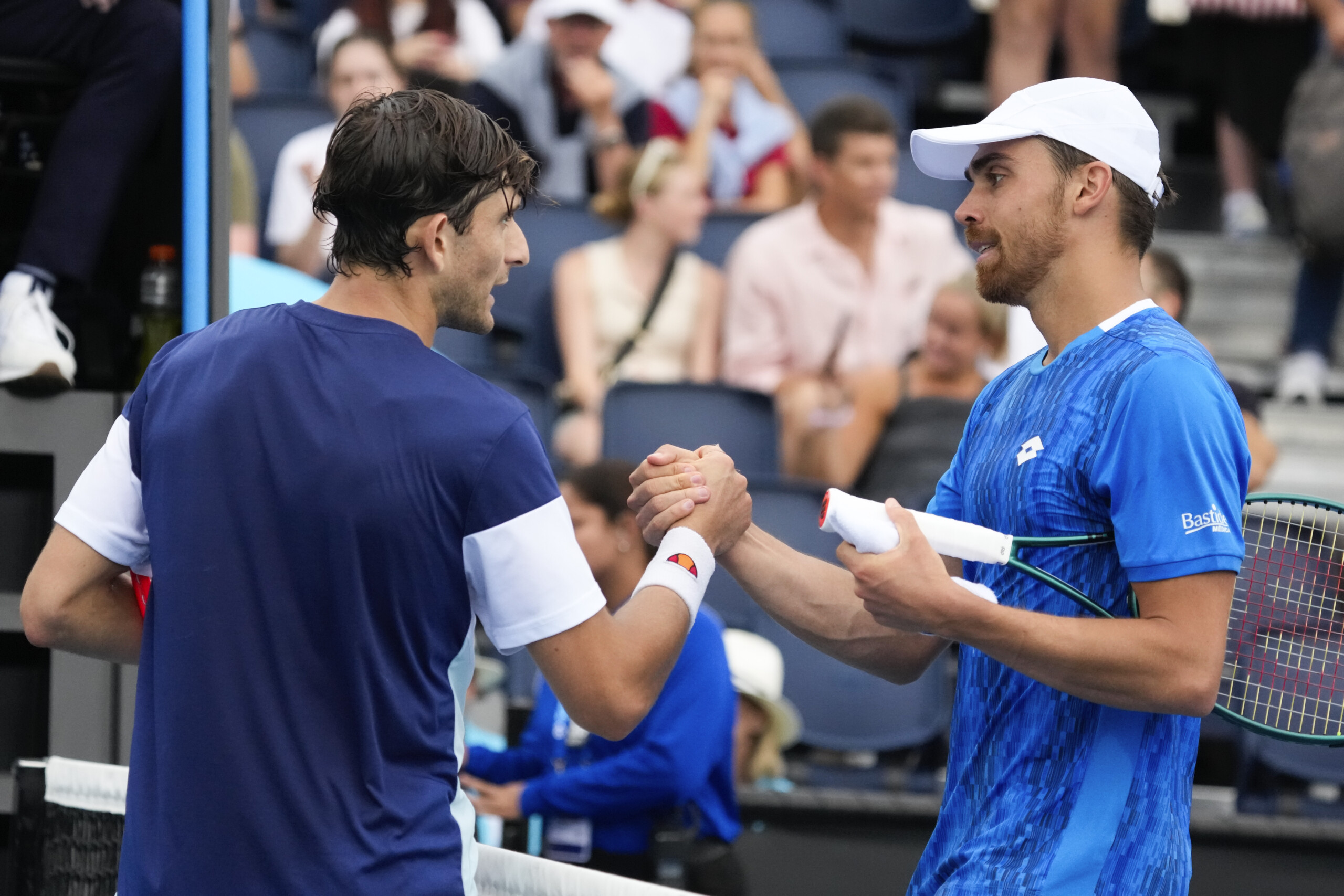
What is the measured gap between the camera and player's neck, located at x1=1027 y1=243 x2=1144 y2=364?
200 cm

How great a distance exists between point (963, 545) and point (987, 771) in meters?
0.32

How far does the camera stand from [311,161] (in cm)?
596

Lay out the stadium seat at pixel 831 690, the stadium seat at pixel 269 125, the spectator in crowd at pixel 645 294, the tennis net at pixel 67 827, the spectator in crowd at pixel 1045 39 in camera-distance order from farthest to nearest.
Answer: the spectator in crowd at pixel 1045 39 < the stadium seat at pixel 269 125 < the spectator in crowd at pixel 645 294 < the stadium seat at pixel 831 690 < the tennis net at pixel 67 827

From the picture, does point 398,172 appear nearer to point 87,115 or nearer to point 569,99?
point 87,115

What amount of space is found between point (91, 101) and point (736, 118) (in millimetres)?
3904

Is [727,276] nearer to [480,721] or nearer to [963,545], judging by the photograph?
[480,721]

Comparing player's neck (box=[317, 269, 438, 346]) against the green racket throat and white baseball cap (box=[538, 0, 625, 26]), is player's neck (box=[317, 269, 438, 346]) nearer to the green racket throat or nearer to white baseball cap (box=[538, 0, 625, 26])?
the green racket throat

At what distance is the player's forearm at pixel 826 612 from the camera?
2.21 meters

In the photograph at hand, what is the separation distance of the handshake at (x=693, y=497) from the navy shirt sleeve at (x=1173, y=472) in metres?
0.53

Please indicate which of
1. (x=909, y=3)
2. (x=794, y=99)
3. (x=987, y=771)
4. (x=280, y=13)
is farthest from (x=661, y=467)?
(x=280, y=13)

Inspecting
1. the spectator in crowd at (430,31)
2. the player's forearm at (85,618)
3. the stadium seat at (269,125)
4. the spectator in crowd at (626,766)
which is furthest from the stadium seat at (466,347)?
the player's forearm at (85,618)

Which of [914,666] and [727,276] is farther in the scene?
[727,276]

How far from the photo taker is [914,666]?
2219 mm

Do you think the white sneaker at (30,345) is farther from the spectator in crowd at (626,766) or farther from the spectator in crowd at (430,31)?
the spectator in crowd at (430,31)
